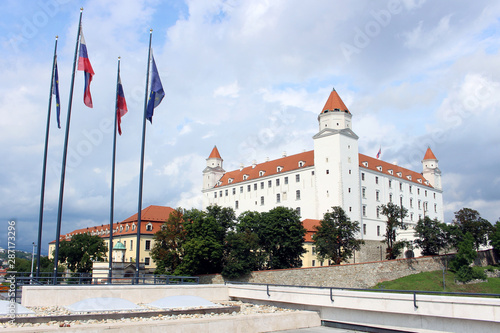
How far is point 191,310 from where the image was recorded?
1459cm

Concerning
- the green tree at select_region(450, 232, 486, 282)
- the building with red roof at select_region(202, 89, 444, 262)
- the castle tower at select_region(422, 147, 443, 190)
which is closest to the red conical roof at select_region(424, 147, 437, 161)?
the castle tower at select_region(422, 147, 443, 190)

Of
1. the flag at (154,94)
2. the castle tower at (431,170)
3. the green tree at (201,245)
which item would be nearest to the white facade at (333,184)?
the castle tower at (431,170)

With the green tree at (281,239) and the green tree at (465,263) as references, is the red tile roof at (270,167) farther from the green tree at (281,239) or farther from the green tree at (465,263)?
the green tree at (465,263)

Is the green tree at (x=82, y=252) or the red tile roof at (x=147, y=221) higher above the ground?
the red tile roof at (x=147, y=221)

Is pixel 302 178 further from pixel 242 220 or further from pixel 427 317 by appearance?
pixel 427 317

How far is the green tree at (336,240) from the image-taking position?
47562 mm

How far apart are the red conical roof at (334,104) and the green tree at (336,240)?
21573mm

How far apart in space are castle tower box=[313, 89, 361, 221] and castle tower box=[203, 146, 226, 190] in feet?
94.5

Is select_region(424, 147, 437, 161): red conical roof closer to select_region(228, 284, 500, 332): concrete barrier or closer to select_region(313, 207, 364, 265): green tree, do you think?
select_region(313, 207, 364, 265): green tree

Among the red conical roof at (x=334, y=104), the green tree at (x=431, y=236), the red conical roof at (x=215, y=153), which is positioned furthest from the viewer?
the red conical roof at (x=215, y=153)

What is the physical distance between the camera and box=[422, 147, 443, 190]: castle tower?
91.3 metres

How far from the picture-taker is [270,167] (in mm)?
78625

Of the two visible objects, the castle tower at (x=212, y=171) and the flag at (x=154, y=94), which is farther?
the castle tower at (x=212, y=171)

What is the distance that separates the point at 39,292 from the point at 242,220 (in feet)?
119
